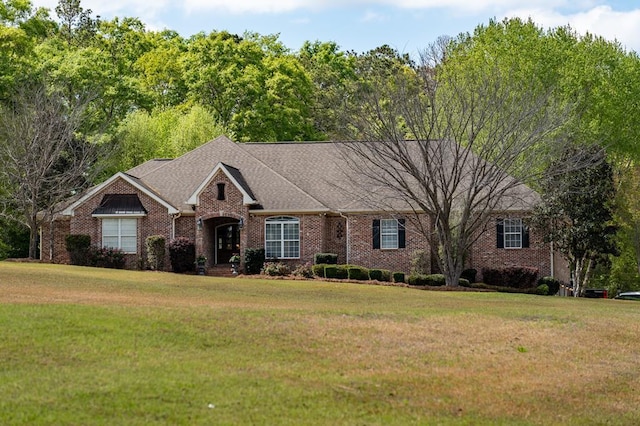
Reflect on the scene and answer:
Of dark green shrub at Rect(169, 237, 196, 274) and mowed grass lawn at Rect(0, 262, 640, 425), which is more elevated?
dark green shrub at Rect(169, 237, 196, 274)

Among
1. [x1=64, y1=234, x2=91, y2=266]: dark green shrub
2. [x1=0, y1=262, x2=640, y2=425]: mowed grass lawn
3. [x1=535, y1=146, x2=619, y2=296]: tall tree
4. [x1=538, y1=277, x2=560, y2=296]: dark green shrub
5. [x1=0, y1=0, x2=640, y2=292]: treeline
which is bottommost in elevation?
[x1=0, y1=262, x2=640, y2=425]: mowed grass lawn

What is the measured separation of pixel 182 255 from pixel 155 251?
50.9 inches

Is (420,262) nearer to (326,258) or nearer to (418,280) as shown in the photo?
(418,280)

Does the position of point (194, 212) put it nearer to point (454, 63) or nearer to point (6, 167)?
point (6, 167)

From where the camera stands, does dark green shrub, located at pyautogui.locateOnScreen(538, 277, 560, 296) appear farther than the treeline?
No

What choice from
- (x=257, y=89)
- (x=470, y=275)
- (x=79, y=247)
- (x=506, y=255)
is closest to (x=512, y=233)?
(x=506, y=255)

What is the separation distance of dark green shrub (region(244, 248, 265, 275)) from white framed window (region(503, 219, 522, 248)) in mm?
11106

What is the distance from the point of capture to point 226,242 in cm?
4484

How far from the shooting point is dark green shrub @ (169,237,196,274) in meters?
41.5

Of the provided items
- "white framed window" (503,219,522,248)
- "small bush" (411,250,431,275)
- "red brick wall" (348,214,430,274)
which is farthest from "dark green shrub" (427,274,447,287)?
"white framed window" (503,219,522,248)

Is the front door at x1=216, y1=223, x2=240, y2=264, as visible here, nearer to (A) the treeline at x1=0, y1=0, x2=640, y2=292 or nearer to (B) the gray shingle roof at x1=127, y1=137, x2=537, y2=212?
(B) the gray shingle roof at x1=127, y1=137, x2=537, y2=212

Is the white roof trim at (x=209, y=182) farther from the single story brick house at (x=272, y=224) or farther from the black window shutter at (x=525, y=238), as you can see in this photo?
the black window shutter at (x=525, y=238)

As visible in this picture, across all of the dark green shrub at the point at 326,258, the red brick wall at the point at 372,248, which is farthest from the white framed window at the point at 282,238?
the red brick wall at the point at 372,248

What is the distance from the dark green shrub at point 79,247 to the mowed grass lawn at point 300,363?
58.1 feet
